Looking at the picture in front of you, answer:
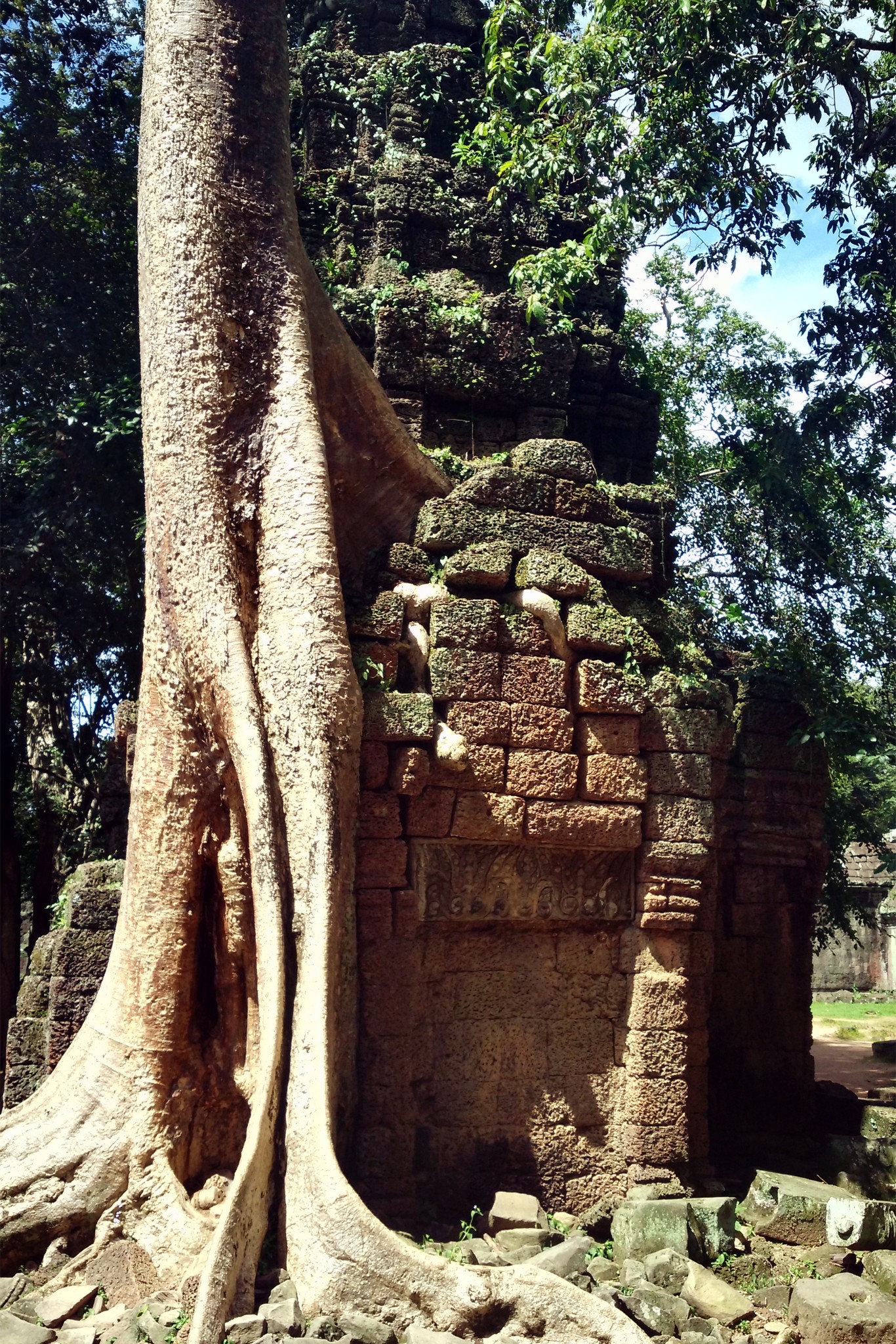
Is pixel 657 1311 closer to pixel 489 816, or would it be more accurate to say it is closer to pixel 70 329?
pixel 489 816

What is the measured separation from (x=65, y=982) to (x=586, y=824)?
224 centimetres

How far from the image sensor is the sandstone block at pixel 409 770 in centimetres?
483

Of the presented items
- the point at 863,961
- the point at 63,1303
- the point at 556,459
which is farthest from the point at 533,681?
the point at 863,961

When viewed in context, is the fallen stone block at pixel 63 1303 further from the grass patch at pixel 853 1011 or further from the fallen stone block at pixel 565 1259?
the grass patch at pixel 853 1011

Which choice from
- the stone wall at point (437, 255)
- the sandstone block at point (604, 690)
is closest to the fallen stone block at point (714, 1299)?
the sandstone block at point (604, 690)

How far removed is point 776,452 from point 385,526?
3.48 metres

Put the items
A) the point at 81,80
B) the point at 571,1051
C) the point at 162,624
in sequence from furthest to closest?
the point at 81,80 → the point at 571,1051 → the point at 162,624

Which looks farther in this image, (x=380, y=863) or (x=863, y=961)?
(x=863, y=961)

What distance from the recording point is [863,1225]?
452 centimetres

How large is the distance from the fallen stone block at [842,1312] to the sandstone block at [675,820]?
5.82 feet

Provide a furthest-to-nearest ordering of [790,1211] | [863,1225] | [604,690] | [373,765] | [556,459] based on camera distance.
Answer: [556,459] < [604,690] < [373,765] < [790,1211] < [863,1225]

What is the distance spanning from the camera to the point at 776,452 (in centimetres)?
811

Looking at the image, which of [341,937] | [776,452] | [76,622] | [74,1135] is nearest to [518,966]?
[341,937]

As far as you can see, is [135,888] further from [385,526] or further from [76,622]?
[76,622]
